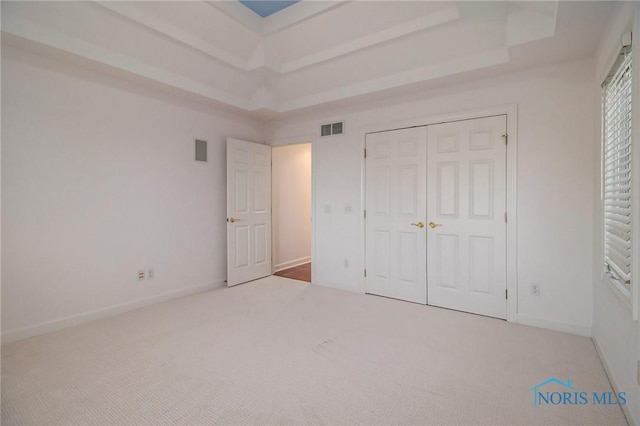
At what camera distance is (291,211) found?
594cm

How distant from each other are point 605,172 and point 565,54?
44.6 inches

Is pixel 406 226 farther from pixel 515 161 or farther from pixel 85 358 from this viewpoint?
pixel 85 358

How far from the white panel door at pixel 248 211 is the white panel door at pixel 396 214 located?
5.65 ft

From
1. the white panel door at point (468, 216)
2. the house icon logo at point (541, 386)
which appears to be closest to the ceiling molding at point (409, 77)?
the white panel door at point (468, 216)

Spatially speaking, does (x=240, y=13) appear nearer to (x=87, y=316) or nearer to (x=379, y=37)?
→ (x=379, y=37)

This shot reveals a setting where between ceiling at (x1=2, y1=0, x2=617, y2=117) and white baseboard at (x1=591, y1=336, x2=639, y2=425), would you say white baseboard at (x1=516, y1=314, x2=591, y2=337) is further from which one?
ceiling at (x1=2, y1=0, x2=617, y2=117)

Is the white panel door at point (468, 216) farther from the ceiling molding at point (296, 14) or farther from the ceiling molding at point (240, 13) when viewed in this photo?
the ceiling molding at point (240, 13)

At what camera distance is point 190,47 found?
335 cm

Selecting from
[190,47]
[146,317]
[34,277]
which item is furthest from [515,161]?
[34,277]

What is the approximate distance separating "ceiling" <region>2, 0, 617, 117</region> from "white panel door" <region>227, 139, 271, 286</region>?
0.90 m

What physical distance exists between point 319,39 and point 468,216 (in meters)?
2.48

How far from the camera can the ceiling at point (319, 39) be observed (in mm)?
2590

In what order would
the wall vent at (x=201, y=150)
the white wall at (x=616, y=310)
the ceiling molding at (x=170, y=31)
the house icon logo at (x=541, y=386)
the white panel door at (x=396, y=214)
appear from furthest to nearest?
1. the wall vent at (x=201, y=150)
2. the white panel door at (x=396, y=214)
3. the ceiling molding at (x=170, y=31)
4. the house icon logo at (x=541, y=386)
5. the white wall at (x=616, y=310)

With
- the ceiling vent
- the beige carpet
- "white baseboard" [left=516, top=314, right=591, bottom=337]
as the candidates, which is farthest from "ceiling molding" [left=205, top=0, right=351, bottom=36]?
"white baseboard" [left=516, top=314, right=591, bottom=337]
